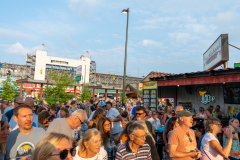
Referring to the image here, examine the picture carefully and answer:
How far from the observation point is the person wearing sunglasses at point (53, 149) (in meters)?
1.41

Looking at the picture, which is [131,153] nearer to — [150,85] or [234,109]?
[234,109]

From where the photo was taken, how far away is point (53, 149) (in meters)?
1.44

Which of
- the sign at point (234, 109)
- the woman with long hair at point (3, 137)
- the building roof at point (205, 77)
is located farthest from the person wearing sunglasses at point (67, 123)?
the sign at point (234, 109)

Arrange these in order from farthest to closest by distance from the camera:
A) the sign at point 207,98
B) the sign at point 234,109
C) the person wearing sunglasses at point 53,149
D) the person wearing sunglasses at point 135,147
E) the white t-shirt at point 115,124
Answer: the sign at point 207,98 < the sign at point 234,109 < the white t-shirt at point 115,124 < the person wearing sunglasses at point 135,147 < the person wearing sunglasses at point 53,149

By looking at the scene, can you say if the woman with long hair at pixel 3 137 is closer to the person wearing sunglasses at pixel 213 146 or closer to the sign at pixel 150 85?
the person wearing sunglasses at pixel 213 146

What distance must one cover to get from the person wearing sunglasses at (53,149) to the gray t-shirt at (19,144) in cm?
135

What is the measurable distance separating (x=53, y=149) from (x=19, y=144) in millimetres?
1484

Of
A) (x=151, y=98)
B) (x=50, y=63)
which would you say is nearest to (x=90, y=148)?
(x=151, y=98)

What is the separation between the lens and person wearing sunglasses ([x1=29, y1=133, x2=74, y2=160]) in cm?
141

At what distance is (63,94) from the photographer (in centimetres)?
1791

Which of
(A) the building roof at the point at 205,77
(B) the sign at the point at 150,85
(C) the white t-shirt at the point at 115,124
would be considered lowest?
(C) the white t-shirt at the point at 115,124

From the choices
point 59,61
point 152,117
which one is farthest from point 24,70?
point 152,117

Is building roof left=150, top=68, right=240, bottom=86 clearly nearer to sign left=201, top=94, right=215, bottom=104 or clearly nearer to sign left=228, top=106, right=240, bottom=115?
sign left=228, top=106, right=240, bottom=115

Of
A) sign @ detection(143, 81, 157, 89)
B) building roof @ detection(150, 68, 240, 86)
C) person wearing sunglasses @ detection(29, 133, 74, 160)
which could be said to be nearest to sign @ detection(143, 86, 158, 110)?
sign @ detection(143, 81, 157, 89)
